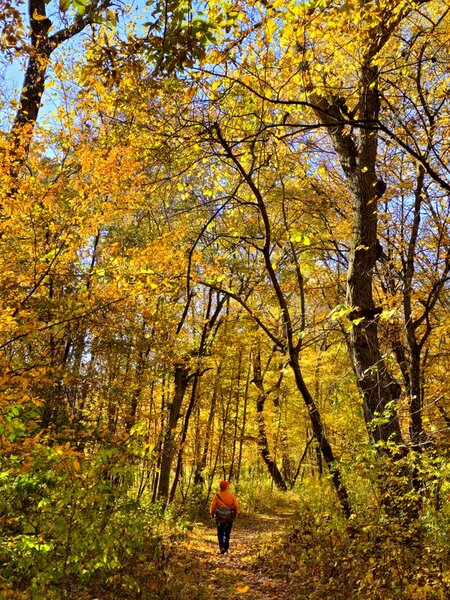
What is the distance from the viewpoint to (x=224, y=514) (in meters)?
9.61

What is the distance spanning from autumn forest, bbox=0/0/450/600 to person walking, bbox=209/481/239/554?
1.53ft

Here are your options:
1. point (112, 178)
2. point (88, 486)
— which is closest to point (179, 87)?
point (88, 486)

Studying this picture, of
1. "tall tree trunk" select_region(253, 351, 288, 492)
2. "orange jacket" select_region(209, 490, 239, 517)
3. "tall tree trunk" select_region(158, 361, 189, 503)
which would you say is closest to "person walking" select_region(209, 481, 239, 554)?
"orange jacket" select_region(209, 490, 239, 517)

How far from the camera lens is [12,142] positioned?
809 centimetres

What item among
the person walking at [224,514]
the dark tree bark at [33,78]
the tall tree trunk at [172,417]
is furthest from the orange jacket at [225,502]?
the dark tree bark at [33,78]

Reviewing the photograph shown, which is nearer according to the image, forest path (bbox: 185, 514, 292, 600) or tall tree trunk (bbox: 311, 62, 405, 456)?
tall tree trunk (bbox: 311, 62, 405, 456)

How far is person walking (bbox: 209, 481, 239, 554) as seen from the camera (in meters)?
9.65

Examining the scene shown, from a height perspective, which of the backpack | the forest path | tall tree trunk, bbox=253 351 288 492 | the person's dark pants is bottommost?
the forest path

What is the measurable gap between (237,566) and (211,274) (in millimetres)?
6019

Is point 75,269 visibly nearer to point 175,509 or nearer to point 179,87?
point 179,87

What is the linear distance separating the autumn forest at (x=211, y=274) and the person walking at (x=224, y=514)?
0.47m

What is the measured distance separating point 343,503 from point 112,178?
6.91 m

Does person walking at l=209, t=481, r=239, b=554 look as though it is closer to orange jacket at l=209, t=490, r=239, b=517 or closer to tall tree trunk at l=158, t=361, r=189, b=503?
orange jacket at l=209, t=490, r=239, b=517

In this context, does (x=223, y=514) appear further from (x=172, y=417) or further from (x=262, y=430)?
(x=262, y=430)
